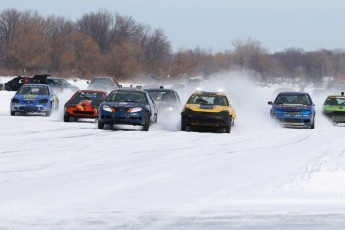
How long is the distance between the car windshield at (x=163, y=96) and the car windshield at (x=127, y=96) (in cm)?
417

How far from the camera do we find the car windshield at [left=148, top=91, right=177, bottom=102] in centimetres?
2811

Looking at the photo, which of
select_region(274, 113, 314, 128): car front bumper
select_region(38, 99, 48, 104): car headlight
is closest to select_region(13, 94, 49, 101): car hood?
select_region(38, 99, 48, 104): car headlight

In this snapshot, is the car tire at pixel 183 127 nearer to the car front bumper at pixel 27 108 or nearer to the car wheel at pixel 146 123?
the car wheel at pixel 146 123

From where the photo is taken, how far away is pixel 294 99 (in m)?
28.3

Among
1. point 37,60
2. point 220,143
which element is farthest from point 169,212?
point 37,60

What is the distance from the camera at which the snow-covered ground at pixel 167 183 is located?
8.14 meters

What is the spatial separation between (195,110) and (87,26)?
120m

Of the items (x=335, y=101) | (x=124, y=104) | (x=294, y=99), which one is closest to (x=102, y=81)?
(x=335, y=101)

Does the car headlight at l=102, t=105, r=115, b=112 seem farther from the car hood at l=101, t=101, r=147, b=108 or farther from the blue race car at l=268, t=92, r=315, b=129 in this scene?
the blue race car at l=268, t=92, r=315, b=129

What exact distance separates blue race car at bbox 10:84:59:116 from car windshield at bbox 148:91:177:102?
4414mm

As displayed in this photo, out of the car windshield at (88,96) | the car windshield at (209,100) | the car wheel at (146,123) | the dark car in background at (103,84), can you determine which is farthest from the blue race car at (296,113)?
the dark car in background at (103,84)

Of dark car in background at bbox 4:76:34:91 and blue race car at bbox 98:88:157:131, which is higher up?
blue race car at bbox 98:88:157:131

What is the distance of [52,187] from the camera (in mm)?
10156

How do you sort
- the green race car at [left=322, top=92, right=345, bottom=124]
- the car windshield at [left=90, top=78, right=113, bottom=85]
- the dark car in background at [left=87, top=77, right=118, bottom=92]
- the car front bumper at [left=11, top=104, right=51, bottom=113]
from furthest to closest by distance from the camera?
the car windshield at [left=90, top=78, right=113, bottom=85]
the dark car in background at [left=87, top=77, right=118, bottom=92]
the green race car at [left=322, top=92, right=345, bottom=124]
the car front bumper at [left=11, top=104, right=51, bottom=113]
